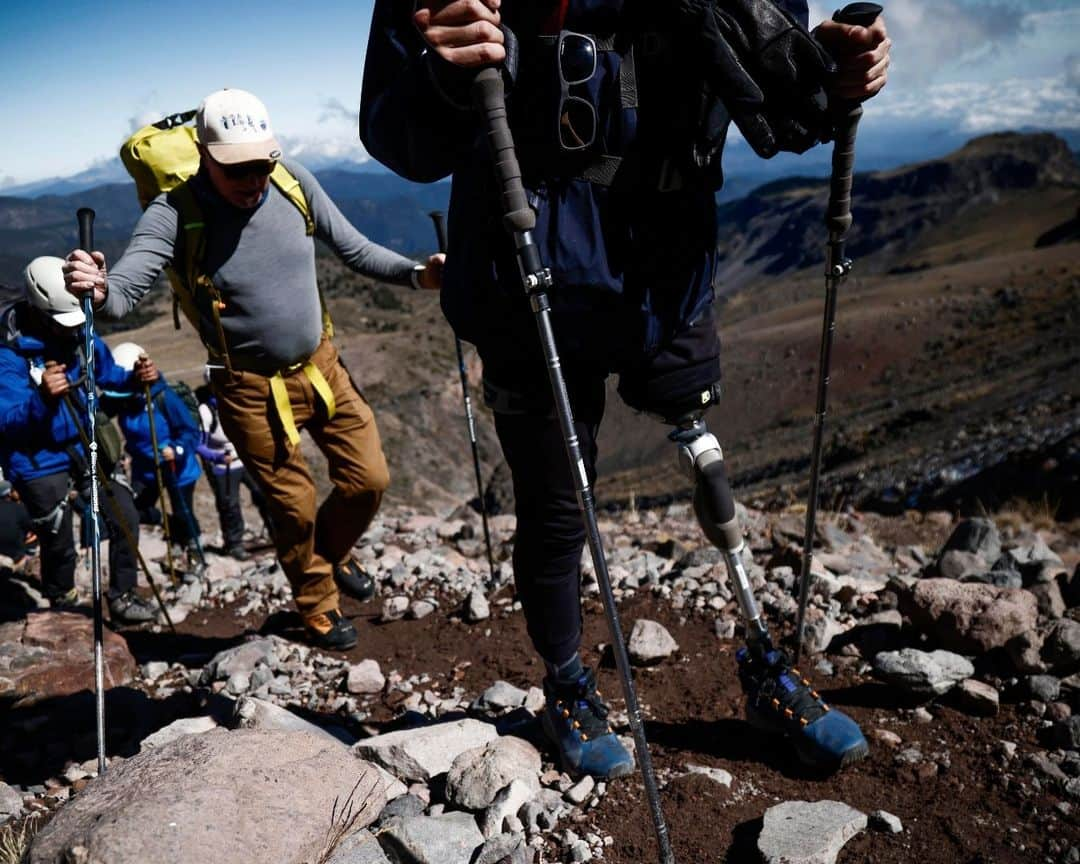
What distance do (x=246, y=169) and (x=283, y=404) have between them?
1226 mm

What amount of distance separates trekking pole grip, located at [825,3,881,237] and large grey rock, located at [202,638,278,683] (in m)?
3.82

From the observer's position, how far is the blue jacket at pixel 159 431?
742 cm

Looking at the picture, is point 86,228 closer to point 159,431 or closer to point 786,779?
point 786,779

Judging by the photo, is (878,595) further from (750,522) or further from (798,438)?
(798,438)

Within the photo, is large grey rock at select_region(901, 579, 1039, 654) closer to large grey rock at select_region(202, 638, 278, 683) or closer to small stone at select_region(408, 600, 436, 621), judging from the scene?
small stone at select_region(408, 600, 436, 621)

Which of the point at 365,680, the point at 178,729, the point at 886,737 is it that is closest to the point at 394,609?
the point at 365,680

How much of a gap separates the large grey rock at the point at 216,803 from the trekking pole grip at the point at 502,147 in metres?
1.92

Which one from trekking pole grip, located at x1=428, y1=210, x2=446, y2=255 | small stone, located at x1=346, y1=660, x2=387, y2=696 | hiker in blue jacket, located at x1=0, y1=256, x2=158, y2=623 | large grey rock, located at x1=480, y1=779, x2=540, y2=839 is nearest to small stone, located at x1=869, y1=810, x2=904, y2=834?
large grey rock, located at x1=480, y1=779, x2=540, y2=839

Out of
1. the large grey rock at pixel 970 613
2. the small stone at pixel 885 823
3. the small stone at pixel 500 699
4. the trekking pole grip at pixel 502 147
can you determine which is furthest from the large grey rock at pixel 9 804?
the large grey rock at pixel 970 613

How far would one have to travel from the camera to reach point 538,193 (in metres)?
2.48

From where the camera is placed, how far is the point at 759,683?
124 inches

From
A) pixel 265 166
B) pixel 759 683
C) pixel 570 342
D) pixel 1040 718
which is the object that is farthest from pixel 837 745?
pixel 265 166

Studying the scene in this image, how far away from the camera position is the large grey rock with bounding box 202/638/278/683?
4.67 metres

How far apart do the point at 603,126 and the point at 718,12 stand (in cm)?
47
